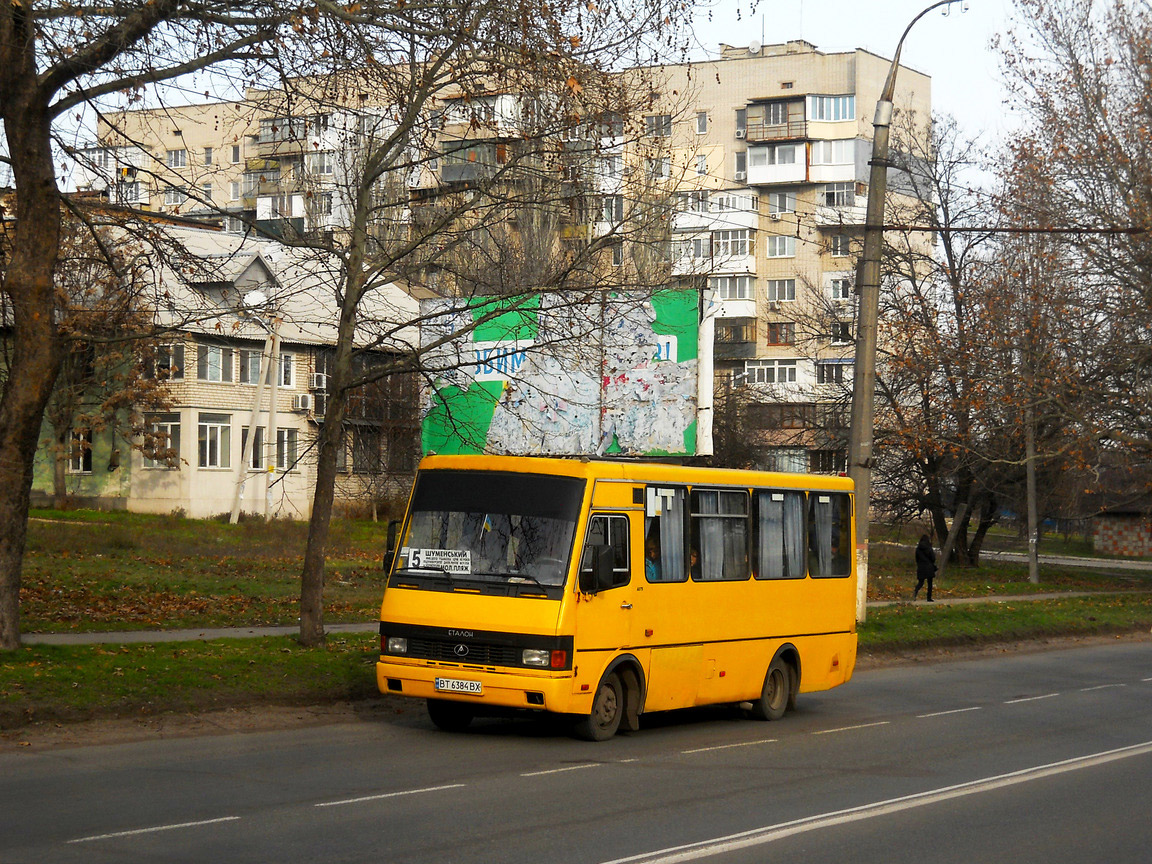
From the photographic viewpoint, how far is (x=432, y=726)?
43.6ft


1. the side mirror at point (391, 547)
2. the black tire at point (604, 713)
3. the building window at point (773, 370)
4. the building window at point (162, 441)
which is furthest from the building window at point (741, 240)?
the black tire at point (604, 713)

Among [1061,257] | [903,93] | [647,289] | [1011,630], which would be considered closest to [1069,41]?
[1061,257]

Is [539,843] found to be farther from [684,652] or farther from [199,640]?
[199,640]

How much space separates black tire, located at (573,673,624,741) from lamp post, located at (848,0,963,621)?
8.48 meters

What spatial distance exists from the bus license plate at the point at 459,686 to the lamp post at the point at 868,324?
32.1 feet

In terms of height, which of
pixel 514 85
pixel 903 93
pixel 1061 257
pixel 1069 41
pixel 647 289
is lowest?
pixel 647 289

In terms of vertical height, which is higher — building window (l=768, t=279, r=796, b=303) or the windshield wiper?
building window (l=768, t=279, r=796, b=303)

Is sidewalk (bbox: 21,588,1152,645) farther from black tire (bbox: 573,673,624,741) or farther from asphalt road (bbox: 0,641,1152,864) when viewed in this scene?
black tire (bbox: 573,673,624,741)

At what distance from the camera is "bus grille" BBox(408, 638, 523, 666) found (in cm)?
1190

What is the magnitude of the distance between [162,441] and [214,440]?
12.8ft

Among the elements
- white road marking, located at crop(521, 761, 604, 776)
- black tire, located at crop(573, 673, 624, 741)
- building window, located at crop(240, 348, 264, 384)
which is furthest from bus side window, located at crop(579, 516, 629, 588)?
building window, located at crop(240, 348, 264, 384)

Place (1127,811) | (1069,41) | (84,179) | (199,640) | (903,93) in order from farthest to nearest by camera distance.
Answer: (903,93), (1069,41), (199,640), (84,179), (1127,811)

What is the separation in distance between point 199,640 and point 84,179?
5.73 meters

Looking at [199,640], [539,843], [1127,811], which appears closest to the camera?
[539,843]
